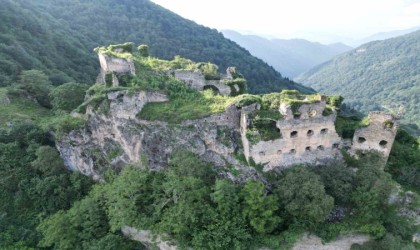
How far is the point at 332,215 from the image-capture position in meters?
25.1

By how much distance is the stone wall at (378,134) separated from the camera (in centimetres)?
2627

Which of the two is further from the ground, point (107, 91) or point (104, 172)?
point (107, 91)

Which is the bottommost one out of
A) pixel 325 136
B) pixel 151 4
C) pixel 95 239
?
pixel 95 239

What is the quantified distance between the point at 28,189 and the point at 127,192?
34.6 feet

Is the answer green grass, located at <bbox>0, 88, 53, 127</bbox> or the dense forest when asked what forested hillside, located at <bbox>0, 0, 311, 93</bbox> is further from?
the dense forest

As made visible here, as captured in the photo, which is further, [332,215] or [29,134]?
[29,134]

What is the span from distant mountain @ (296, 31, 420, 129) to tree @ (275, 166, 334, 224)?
10702 centimetres

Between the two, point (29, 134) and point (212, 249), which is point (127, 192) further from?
point (29, 134)

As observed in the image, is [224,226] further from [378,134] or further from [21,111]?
[21,111]

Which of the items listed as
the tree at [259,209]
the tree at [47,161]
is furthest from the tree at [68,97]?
the tree at [259,209]

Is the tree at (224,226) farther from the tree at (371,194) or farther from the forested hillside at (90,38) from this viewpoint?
the forested hillside at (90,38)

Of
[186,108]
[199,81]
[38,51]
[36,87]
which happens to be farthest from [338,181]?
[38,51]

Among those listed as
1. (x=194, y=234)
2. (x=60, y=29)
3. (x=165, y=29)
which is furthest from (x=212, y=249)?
(x=165, y=29)

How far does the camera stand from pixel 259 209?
23250 mm
